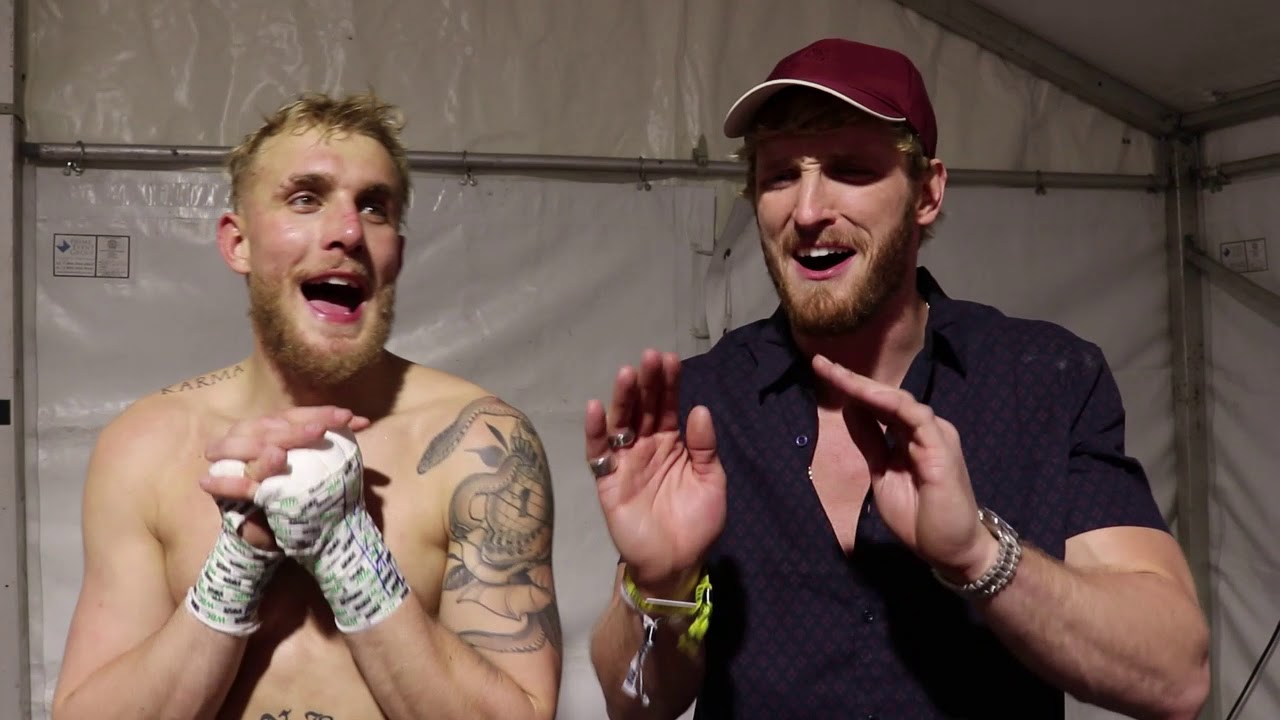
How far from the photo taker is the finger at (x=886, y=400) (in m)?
1.25

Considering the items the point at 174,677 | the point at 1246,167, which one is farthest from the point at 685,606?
the point at 1246,167

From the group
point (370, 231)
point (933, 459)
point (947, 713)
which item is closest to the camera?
point (933, 459)

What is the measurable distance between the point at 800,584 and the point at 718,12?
2.39 meters

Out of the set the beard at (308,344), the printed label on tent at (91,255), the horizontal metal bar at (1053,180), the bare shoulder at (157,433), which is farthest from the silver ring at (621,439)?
the horizontal metal bar at (1053,180)

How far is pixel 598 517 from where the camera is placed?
318 centimetres

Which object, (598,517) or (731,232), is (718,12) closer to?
(731,232)

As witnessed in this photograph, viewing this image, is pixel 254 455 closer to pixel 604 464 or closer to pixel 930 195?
pixel 604 464

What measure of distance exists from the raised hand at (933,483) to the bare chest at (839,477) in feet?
0.82

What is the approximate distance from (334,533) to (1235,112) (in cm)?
330

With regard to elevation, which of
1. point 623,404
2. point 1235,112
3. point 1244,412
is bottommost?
point 1244,412

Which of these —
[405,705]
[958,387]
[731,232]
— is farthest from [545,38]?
[405,705]

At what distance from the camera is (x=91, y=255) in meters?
2.92

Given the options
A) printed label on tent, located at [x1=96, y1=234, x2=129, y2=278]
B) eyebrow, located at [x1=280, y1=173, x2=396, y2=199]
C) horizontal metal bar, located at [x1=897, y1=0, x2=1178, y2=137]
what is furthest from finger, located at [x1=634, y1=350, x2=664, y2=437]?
horizontal metal bar, located at [x1=897, y1=0, x2=1178, y2=137]

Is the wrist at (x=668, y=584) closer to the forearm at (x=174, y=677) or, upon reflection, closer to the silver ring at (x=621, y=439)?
the silver ring at (x=621, y=439)
